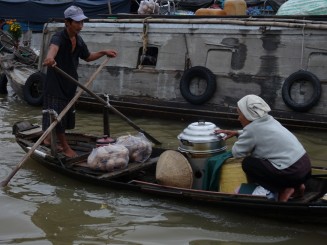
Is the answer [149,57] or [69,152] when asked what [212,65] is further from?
[69,152]

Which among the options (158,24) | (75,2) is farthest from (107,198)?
(75,2)

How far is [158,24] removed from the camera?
426 inches

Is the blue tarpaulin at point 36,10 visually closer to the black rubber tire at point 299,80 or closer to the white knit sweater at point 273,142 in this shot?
the black rubber tire at point 299,80

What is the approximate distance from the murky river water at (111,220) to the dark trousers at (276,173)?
0.42 metres

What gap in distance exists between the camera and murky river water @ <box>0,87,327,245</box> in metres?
5.01

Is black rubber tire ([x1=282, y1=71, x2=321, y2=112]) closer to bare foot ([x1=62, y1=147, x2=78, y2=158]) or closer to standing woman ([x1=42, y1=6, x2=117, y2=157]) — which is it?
standing woman ([x1=42, y1=6, x2=117, y2=157])

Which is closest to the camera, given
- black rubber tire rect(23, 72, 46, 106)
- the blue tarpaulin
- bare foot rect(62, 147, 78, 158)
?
bare foot rect(62, 147, 78, 158)

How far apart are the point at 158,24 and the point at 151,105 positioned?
165 centimetres

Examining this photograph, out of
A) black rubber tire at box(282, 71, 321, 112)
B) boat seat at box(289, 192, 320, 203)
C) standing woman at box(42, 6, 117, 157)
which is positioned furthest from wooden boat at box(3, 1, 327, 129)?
boat seat at box(289, 192, 320, 203)

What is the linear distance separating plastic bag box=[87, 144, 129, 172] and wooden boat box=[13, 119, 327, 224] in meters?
0.07

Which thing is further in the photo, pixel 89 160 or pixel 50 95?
pixel 50 95

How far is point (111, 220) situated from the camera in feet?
18.0

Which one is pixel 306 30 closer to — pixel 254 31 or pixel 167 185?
pixel 254 31

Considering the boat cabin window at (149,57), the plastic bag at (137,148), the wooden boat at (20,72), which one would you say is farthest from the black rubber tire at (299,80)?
the wooden boat at (20,72)
